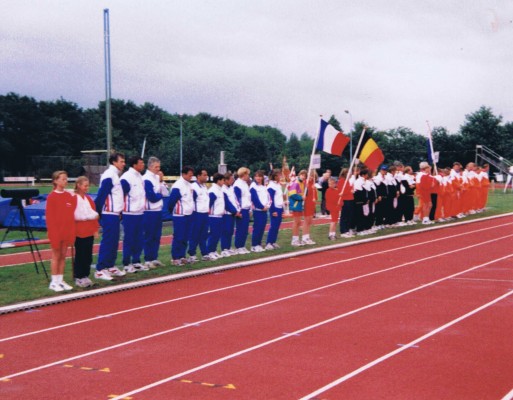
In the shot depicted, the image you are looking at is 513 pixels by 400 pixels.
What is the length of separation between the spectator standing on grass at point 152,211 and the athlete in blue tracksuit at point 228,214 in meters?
2.07

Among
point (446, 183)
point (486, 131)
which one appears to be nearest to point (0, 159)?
point (486, 131)

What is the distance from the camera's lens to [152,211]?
39.5 feet

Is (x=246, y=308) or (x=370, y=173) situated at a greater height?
(x=370, y=173)

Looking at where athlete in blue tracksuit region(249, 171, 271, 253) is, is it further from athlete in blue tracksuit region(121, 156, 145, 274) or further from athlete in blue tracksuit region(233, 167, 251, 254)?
athlete in blue tracksuit region(121, 156, 145, 274)

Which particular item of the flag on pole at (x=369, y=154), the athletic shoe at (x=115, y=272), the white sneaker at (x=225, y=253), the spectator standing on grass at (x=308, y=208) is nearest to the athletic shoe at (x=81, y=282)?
the athletic shoe at (x=115, y=272)

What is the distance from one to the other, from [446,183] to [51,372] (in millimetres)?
19180

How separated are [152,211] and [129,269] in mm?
1059

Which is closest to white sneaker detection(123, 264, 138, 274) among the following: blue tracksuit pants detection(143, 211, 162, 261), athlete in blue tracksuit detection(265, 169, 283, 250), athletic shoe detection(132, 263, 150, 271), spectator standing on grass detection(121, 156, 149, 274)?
spectator standing on grass detection(121, 156, 149, 274)

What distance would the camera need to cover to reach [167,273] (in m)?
11.8

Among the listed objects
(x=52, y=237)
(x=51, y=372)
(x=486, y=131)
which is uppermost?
(x=486, y=131)

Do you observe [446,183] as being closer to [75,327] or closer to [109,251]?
[109,251]

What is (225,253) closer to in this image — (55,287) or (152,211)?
(152,211)

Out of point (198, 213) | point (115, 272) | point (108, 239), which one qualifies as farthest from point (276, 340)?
point (198, 213)

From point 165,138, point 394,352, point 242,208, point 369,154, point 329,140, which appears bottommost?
point 394,352
